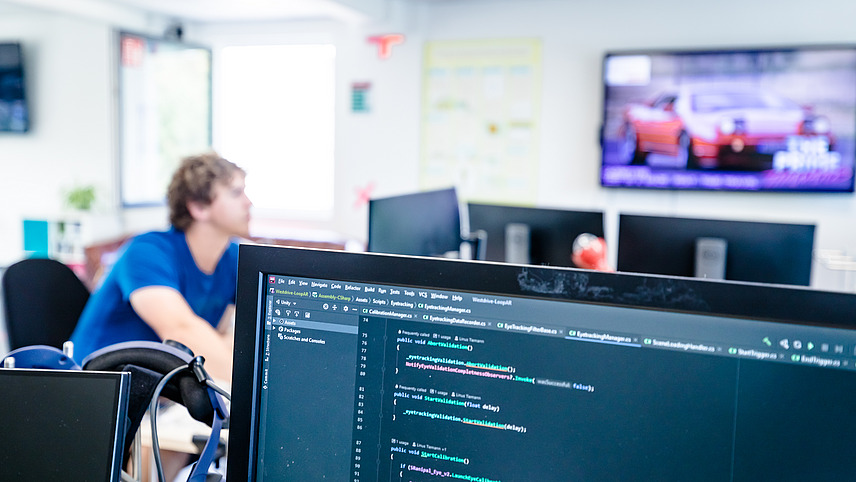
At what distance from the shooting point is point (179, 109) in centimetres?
478

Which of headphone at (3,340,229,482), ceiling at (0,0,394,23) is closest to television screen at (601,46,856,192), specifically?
ceiling at (0,0,394,23)

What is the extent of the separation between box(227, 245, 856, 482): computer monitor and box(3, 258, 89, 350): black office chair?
1.51 metres

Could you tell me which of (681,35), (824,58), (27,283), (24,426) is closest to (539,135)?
(681,35)

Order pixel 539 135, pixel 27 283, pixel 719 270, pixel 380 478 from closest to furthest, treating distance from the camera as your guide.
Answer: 1. pixel 380 478
2. pixel 719 270
3. pixel 27 283
4. pixel 539 135

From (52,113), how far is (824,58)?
15.7 feet

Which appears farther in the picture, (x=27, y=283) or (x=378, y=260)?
(x=27, y=283)

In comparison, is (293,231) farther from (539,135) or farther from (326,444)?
(326,444)

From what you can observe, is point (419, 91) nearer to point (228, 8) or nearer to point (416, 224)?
point (228, 8)

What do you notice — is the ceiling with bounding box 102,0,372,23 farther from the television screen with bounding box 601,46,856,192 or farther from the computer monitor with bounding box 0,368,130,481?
the computer monitor with bounding box 0,368,130,481

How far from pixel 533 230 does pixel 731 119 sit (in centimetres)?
203

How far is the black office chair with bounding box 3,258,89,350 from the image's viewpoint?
1884 mm

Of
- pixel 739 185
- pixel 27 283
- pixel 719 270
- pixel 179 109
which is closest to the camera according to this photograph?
pixel 719 270

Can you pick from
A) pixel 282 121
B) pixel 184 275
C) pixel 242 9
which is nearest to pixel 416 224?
pixel 184 275

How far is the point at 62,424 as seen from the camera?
0.69 m
